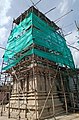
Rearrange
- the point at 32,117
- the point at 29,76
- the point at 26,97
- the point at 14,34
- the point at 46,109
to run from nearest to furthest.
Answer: the point at 32,117, the point at 46,109, the point at 26,97, the point at 29,76, the point at 14,34

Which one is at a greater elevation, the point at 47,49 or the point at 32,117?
the point at 47,49

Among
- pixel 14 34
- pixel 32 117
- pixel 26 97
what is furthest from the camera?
pixel 14 34

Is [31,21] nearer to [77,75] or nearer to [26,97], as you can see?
[26,97]

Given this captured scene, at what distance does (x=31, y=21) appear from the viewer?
1263cm

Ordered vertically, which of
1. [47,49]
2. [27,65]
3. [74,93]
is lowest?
[74,93]

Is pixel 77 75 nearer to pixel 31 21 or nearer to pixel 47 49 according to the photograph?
pixel 47 49

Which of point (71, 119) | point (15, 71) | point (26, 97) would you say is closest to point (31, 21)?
point (15, 71)

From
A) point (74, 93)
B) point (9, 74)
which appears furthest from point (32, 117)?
point (74, 93)

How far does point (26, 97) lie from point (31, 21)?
22.4 feet

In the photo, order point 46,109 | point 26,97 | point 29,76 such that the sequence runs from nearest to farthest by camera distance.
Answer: point 46,109 → point 26,97 → point 29,76

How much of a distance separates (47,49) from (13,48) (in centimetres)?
342

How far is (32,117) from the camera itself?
9.35 m

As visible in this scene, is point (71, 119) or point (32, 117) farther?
point (32, 117)

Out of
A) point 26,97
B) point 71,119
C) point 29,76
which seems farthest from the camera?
point 29,76
